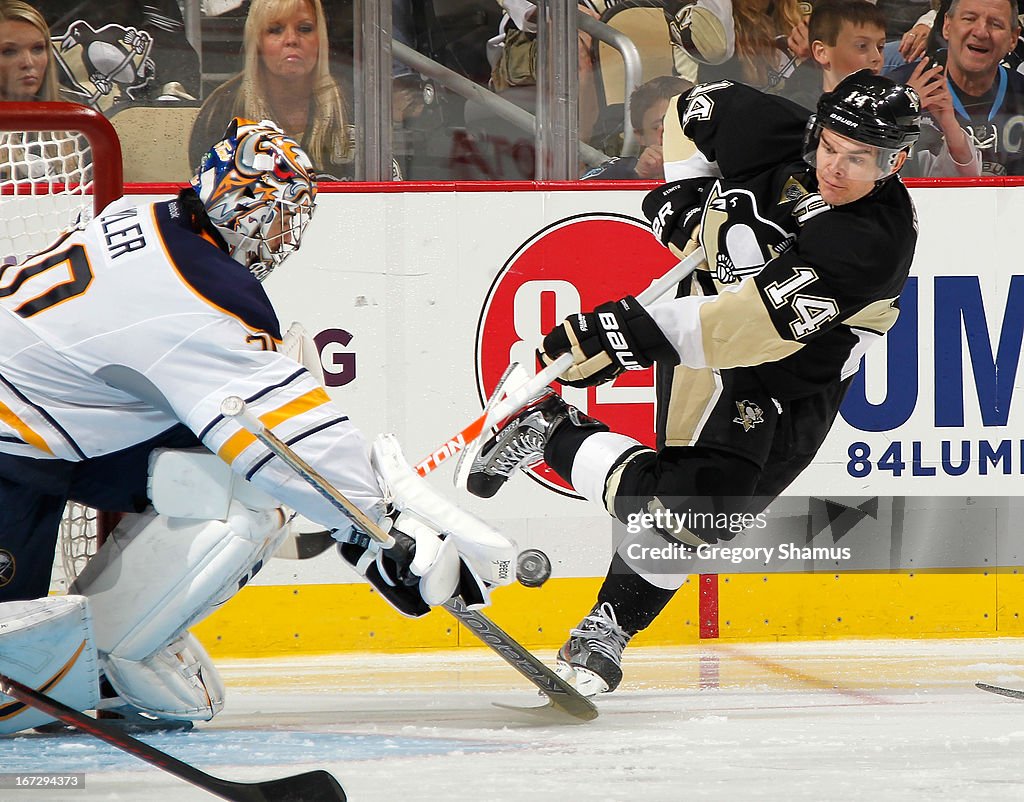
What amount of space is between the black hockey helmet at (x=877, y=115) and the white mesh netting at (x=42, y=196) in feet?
4.72

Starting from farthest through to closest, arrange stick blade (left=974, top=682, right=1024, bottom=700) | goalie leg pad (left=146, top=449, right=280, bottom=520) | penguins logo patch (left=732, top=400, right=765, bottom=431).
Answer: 1. penguins logo patch (left=732, top=400, right=765, bottom=431)
2. stick blade (left=974, top=682, right=1024, bottom=700)
3. goalie leg pad (left=146, top=449, right=280, bottom=520)

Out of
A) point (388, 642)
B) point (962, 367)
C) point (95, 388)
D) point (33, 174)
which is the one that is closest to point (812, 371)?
point (962, 367)

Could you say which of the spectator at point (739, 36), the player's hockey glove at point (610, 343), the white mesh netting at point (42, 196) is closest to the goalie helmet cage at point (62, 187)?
the white mesh netting at point (42, 196)

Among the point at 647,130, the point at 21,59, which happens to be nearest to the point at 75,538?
the point at 21,59

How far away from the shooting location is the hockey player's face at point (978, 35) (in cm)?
320

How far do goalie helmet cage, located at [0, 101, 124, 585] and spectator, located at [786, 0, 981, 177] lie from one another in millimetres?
1764

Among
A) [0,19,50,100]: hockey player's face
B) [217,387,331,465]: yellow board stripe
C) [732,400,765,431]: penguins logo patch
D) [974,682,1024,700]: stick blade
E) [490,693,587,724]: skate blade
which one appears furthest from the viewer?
[0,19,50,100]: hockey player's face

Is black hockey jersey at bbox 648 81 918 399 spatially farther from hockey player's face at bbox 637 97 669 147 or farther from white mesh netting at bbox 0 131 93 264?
white mesh netting at bbox 0 131 93 264

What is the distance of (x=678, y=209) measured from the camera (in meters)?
2.62

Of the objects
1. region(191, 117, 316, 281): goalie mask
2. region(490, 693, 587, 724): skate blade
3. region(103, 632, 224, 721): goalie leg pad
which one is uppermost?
region(191, 117, 316, 281): goalie mask

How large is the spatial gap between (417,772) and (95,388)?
0.73 m

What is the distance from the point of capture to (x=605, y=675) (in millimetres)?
2461

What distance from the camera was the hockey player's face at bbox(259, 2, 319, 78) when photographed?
123 inches

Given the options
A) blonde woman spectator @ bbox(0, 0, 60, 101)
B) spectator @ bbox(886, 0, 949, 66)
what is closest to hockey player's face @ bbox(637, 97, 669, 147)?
spectator @ bbox(886, 0, 949, 66)
